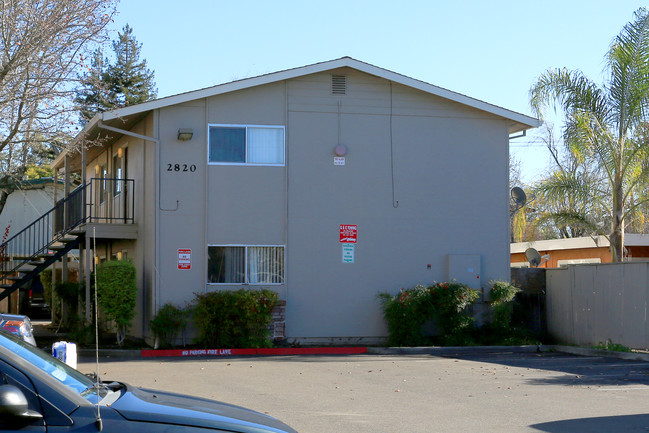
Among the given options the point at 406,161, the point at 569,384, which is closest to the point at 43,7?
the point at 406,161

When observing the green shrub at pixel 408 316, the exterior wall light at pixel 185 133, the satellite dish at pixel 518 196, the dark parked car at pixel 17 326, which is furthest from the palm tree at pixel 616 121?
the dark parked car at pixel 17 326

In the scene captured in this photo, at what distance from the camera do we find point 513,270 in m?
20.3

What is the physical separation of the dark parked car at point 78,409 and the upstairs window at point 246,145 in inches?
556

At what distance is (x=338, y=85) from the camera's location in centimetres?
1902

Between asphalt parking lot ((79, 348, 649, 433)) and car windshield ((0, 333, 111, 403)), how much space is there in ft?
13.8

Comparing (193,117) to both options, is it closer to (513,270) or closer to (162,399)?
(513,270)

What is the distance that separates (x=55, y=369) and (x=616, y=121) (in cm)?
1773

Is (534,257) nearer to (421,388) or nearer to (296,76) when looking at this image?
(296,76)

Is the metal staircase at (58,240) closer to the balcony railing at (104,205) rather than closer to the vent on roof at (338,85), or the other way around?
the balcony railing at (104,205)

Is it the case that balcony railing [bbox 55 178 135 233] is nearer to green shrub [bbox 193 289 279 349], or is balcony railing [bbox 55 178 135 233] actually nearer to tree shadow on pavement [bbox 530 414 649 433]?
green shrub [bbox 193 289 279 349]

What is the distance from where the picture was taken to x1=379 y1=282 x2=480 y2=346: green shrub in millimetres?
18031

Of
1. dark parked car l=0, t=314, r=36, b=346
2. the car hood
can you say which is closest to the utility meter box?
dark parked car l=0, t=314, r=36, b=346

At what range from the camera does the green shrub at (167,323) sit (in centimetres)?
1730

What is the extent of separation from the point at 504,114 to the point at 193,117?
7627mm
